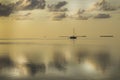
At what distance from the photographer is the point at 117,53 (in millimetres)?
2184

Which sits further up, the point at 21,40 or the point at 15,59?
the point at 21,40

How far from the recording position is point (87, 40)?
7.20 feet

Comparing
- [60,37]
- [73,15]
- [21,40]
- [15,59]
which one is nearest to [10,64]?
[15,59]

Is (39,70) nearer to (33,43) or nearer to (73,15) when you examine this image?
(33,43)

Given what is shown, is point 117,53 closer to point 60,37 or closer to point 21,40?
point 60,37

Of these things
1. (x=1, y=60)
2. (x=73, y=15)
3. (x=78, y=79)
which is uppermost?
(x=73, y=15)

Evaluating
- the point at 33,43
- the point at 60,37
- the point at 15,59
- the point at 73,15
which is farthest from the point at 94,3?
the point at 15,59

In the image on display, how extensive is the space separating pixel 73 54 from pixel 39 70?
29 centimetres

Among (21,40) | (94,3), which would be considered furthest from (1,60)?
(94,3)

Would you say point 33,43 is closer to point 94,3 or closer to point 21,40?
point 21,40

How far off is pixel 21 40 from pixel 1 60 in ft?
0.72

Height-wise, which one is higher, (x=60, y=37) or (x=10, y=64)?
(x=60, y=37)

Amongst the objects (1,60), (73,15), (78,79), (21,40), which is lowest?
(78,79)

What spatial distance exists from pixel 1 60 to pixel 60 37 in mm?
496
